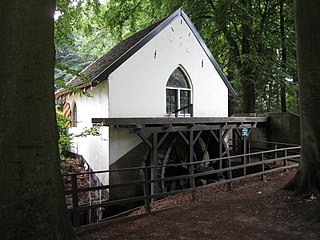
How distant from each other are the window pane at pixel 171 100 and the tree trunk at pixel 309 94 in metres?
6.64

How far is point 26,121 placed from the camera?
9.52 ft

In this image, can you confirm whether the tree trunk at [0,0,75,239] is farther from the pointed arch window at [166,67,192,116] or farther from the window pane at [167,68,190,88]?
the window pane at [167,68,190,88]

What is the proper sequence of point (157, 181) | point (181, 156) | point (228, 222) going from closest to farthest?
1. point (228, 222)
2. point (157, 181)
3. point (181, 156)

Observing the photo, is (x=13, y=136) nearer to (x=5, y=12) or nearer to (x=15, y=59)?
(x=15, y=59)

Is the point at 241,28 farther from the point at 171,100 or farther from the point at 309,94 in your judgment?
the point at 309,94

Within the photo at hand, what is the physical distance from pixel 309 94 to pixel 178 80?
716 cm

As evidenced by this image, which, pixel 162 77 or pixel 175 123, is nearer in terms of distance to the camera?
pixel 175 123

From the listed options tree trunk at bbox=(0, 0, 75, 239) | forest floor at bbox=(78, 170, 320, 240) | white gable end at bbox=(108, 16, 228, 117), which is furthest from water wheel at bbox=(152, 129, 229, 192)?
tree trunk at bbox=(0, 0, 75, 239)

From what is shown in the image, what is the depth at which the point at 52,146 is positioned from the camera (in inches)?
124

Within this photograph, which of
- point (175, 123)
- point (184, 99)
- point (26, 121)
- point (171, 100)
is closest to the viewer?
point (26, 121)

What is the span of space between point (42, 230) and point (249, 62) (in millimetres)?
15214

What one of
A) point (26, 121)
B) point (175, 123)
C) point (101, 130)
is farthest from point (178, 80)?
point (26, 121)

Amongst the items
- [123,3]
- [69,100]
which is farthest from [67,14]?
[69,100]

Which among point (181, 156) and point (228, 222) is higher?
point (181, 156)
